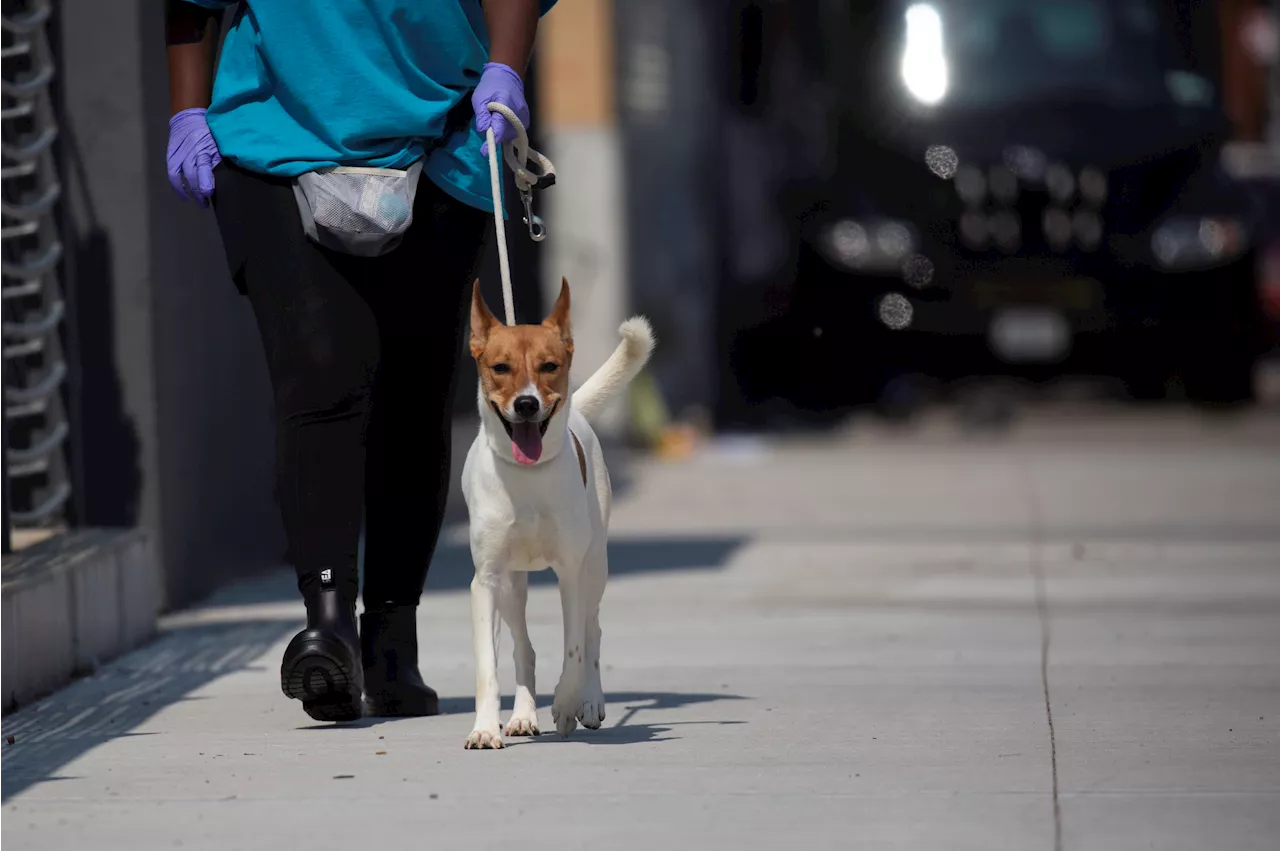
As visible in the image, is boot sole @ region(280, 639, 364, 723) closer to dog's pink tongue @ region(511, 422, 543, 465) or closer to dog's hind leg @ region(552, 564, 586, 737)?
dog's hind leg @ region(552, 564, 586, 737)

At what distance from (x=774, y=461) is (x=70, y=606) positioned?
26.0 ft

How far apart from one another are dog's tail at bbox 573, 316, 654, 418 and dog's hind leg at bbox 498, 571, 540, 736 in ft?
1.41

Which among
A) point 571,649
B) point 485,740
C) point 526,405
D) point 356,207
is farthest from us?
point 356,207

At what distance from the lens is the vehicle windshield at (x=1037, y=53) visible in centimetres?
1559

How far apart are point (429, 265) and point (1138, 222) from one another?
10.4 m

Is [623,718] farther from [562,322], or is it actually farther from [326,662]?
[562,322]

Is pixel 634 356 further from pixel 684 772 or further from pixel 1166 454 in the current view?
pixel 1166 454

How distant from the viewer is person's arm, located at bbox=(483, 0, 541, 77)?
5.62 m

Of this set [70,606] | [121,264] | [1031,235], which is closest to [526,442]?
[70,606]

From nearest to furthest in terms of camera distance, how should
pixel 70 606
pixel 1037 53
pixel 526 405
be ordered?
pixel 526 405
pixel 70 606
pixel 1037 53

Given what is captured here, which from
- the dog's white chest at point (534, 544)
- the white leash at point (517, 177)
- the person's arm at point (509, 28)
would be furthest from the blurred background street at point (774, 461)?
the person's arm at point (509, 28)

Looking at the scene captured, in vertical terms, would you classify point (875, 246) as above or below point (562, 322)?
above

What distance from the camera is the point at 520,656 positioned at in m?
5.49

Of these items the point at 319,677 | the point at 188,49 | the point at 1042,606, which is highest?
the point at 188,49
